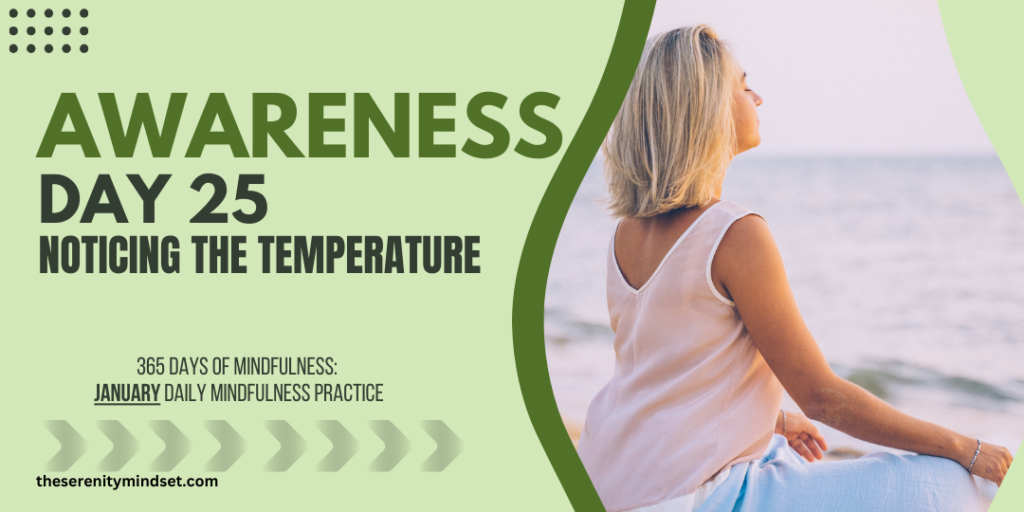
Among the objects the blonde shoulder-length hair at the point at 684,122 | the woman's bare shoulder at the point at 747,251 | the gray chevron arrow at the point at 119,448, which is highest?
the blonde shoulder-length hair at the point at 684,122

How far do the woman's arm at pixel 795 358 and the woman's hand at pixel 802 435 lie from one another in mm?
255

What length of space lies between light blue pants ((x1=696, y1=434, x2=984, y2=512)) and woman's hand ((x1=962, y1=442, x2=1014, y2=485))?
0.02 meters

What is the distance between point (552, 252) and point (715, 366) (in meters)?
0.40

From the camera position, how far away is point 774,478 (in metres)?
1.36

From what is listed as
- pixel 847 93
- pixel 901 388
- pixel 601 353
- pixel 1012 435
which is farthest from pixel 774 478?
pixel 601 353

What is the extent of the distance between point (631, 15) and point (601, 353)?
1.38 m

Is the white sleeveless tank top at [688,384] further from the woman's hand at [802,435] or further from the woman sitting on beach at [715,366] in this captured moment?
the woman's hand at [802,435]

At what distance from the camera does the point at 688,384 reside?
133 centimetres

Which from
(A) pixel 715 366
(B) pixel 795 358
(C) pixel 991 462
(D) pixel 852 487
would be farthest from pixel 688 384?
(C) pixel 991 462

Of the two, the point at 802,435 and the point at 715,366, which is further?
the point at 802,435

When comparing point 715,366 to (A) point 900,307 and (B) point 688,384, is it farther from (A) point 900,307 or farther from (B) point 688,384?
(A) point 900,307

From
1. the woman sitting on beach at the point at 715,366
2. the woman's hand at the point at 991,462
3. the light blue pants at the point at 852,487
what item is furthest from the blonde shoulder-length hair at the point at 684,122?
the woman's hand at the point at 991,462

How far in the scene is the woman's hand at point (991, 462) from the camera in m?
1.37

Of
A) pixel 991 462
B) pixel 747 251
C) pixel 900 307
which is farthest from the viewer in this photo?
pixel 900 307
